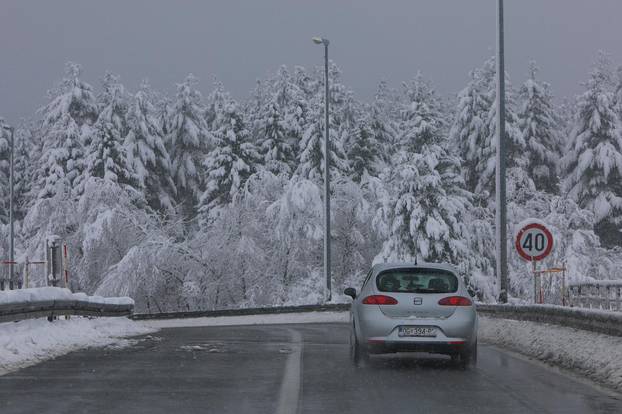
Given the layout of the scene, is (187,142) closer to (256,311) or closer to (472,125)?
(472,125)

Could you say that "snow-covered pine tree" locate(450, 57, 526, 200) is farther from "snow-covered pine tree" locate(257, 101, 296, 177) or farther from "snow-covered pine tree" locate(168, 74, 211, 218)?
"snow-covered pine tree" locate(168, 74, 211, 218)

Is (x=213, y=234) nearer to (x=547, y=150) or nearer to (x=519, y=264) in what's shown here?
(x=519, y=264)

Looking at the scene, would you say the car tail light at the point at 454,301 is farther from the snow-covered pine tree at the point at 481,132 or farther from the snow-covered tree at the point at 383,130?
the snow-covered tree at the point at 383,130

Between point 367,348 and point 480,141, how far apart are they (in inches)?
2072

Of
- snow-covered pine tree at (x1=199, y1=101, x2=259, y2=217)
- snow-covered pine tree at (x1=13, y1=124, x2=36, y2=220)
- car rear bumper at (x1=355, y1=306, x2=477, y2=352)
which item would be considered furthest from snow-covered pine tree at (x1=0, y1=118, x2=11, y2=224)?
car rear bumper at (x1=355, y1=306, x2=477, y2=352)

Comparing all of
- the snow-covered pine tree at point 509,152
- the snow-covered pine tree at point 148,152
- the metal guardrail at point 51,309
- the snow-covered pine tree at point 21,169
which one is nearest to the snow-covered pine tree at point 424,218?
the snow-covered pine tree at point 509,152

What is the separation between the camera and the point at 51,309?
1805 cm

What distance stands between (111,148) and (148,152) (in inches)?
259

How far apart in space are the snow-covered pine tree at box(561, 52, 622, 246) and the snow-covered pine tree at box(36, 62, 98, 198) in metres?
31.2

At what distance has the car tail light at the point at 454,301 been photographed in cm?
1468

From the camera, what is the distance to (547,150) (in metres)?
69.8

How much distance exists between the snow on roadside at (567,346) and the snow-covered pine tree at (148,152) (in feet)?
182

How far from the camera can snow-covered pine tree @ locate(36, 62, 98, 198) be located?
231 ft

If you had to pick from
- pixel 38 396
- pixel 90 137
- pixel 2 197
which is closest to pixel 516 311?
pixel 38 396
